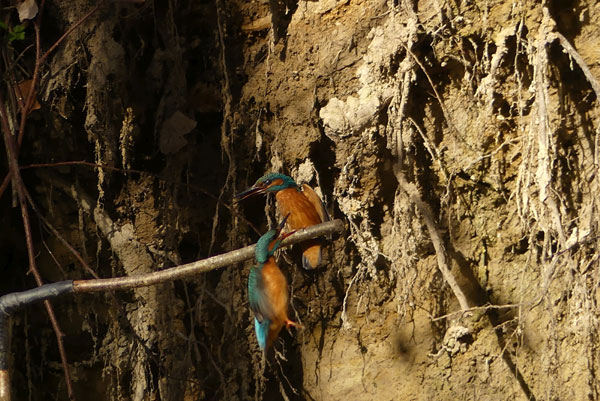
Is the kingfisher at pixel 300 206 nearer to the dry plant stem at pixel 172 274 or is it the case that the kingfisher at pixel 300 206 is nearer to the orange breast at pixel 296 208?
the orange breast at pixel 296 208

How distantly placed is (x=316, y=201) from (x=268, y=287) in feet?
2.70

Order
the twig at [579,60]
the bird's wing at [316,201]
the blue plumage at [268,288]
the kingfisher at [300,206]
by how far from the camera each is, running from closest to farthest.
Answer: the blue plumage at [268,288], the twig at [579,60], the kingfisher at [300,206], the bird's wing at [316,201]

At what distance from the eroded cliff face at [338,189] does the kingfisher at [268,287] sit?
0.88 metres

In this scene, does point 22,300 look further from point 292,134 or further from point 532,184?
point 532,184

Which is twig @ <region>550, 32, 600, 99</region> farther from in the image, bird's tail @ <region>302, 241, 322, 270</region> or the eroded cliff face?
bird's tail @ <region>302, 241, 322, 270</region>

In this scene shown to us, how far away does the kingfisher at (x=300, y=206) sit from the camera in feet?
7.99

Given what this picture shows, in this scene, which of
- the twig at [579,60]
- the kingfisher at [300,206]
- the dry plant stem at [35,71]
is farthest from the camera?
the dry plant stem at [35,71]

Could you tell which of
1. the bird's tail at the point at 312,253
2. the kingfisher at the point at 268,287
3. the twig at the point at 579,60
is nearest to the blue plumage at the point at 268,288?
the kingfisher at the point at 268,287

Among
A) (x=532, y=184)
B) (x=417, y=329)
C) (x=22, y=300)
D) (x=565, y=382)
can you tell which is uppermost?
(x=22, y=300)

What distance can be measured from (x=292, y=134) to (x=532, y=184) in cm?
99

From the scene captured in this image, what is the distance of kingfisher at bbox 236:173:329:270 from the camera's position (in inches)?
95.9

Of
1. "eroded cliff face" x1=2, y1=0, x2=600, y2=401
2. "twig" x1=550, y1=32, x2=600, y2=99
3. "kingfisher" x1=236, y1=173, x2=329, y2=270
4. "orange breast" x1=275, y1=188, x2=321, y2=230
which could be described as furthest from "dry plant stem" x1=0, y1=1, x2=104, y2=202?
"twig" x1=550, y1=32, x2=600, y2=99

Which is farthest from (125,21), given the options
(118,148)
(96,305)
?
(96,305)

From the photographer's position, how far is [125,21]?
10.2 ft
